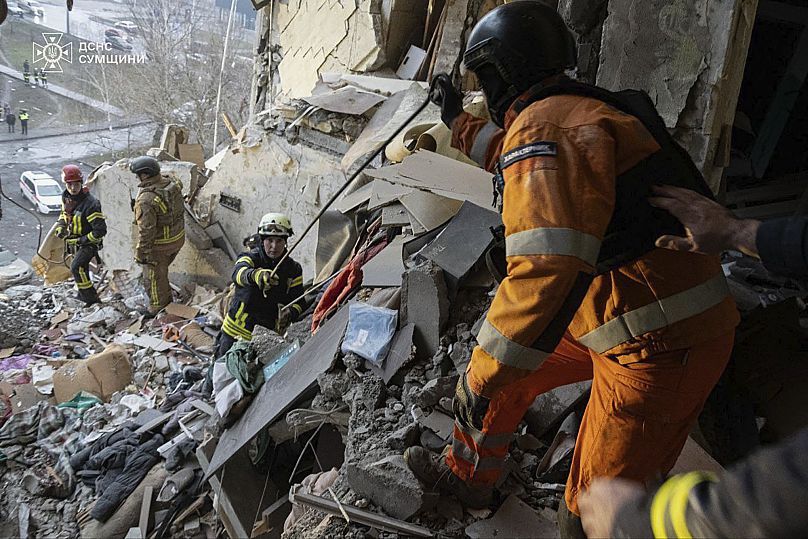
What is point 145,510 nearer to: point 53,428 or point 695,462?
point 53,428

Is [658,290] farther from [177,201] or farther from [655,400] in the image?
[177,201]

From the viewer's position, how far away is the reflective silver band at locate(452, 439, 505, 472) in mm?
2385

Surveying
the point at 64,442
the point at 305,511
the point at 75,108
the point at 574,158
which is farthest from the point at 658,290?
the point at 75,108

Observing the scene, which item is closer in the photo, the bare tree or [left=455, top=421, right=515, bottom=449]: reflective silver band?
[left=455, top=421, right=515, bottom=449]: reflective silver band

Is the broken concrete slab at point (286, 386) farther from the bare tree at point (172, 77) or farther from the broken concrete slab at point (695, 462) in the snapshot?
the bare tree at point (172, 77)

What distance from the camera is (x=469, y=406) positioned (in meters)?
2.19

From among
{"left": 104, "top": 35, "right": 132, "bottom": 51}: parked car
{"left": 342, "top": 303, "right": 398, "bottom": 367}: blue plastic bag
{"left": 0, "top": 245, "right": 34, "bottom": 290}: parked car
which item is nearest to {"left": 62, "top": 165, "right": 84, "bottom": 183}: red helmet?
{"left": 0, "top": 245, "right": 34, "bottom": 290}: parked car

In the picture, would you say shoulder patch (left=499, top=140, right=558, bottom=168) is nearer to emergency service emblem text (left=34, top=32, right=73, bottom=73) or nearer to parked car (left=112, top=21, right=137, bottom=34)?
emergency service emblem text (left=34, top=32, right=73, bottom=73)

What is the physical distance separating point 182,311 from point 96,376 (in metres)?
2.15

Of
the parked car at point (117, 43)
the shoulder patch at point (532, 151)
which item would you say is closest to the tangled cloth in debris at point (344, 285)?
the shoulder patch at point (532, 151)

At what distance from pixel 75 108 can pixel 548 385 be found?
28.9 m

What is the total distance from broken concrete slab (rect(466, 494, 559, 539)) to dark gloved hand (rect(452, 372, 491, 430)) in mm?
398

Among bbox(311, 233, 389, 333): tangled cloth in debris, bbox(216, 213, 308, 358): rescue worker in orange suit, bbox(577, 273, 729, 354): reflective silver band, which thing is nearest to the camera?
bbox(577, 273, 729, 354): reflective silver band

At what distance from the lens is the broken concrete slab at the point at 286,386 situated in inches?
136
